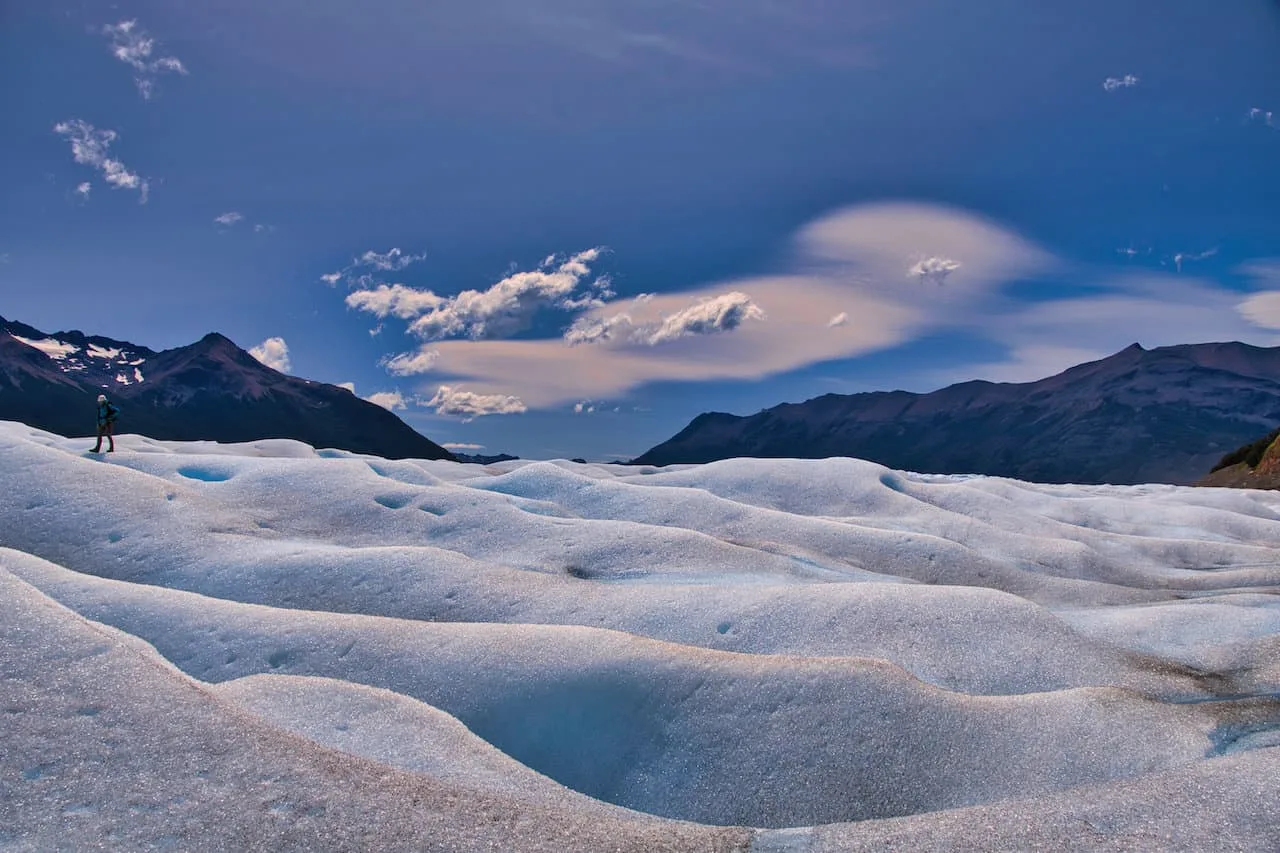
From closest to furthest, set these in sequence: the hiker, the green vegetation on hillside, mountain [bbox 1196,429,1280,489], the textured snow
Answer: the textured snow → the hiker → mountain [bbox 1196,429,1280,489] → the green vegetation on hillside

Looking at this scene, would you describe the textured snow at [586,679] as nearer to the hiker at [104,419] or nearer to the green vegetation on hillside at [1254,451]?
the hiker at [104,419]

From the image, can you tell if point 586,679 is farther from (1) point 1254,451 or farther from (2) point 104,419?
(1) point 1254,451

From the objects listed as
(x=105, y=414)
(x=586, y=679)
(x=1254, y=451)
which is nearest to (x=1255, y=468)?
(x=1254, y=451)

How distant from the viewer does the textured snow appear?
131 inches

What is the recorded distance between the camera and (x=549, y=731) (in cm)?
523

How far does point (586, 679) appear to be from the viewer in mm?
5480

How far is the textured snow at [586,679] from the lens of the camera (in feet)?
10.9

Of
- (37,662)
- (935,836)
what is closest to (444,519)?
(37,662)

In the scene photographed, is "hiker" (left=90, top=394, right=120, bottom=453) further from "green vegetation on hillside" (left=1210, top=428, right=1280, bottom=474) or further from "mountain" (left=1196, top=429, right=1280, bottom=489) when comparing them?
"green vegetation on hillside" (left=1210, top=428, right=1280, bottom=474)

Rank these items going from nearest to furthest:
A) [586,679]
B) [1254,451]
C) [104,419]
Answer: [586,679], [104,419], [1254,451]

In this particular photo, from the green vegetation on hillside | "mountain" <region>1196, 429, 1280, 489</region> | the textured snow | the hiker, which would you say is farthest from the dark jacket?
the green vegetation on hillside

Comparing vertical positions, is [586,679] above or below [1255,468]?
below

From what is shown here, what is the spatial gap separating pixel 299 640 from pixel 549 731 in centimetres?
245

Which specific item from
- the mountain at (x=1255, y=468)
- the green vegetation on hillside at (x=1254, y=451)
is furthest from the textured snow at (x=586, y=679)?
the green vegetation on hillside at (x=1254, y=451)
